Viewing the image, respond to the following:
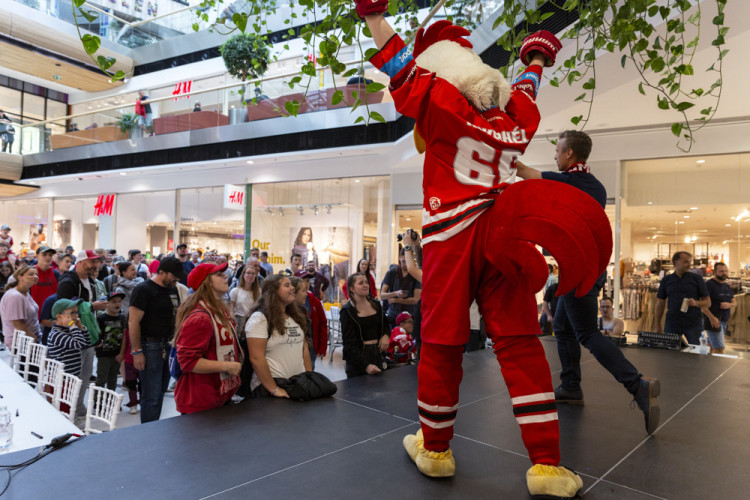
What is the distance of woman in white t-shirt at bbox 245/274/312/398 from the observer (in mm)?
2771

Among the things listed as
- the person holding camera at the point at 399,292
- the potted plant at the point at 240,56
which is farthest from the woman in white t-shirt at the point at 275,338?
the potted plant at the point at 240,56

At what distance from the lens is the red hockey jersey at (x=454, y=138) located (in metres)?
1.64

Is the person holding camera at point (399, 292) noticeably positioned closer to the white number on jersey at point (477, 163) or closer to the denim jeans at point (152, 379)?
the denim jeans at point (152, 379)

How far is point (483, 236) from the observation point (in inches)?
63.8

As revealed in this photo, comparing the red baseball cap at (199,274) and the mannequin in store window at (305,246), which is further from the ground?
the mannequin in store window at (305,246)

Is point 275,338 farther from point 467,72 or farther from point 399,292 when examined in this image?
point 399,292

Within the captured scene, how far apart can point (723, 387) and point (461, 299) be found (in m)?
2.60

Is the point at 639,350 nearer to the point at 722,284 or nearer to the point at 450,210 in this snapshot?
the point at 722,284

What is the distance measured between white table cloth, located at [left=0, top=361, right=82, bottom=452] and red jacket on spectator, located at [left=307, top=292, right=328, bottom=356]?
2.01 meters

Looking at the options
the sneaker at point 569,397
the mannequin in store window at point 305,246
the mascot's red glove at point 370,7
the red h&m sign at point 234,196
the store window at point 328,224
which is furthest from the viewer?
the red h&m sign at point 234,196

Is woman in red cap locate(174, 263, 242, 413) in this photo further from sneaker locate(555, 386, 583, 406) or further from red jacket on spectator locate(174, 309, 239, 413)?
sneaker locate(555, 386, 583, 406)

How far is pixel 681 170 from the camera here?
789 cm

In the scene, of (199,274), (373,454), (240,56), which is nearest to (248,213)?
(240,56)

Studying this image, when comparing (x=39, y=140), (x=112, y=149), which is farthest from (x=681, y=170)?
(x=39, y=140)
